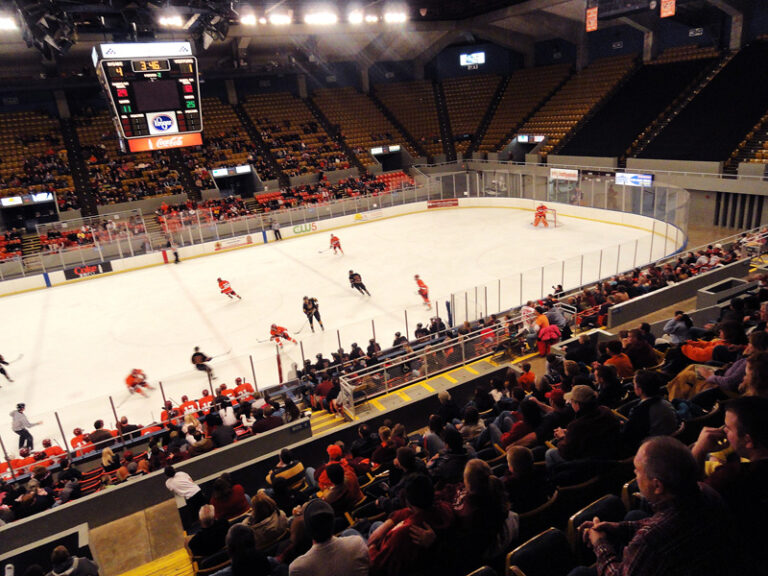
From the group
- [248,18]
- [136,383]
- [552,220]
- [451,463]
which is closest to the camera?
[451,463]

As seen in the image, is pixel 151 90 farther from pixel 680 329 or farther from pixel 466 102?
pixel 466 102

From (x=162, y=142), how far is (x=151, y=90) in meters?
1.60

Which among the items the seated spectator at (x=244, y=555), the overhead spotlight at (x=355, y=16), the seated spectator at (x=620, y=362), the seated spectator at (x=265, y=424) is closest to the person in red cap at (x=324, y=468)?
the seated spectator at (x=244, y=555)

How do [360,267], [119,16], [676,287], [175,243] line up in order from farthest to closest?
1. [175,243]
2. [360,267]
3. [119,16]
4. [676,287]

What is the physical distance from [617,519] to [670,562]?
1.29 metres

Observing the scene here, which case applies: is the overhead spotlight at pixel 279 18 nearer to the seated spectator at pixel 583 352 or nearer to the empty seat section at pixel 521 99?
the empty seat section at pixel 521 99

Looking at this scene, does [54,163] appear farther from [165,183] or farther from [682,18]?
[682,18]

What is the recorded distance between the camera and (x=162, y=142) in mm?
16938

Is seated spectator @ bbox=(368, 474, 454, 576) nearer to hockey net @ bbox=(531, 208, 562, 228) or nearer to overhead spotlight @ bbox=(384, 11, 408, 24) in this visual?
hockey net @ bbox=(531, 208, 562, 228)

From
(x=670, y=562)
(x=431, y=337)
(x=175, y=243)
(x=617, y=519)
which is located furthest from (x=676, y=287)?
(x=175, y=243)

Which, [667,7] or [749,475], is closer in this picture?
[749,475]

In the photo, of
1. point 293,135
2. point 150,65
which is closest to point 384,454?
point 150,65

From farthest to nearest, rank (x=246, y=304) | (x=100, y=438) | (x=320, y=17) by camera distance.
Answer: (x=320, y=17) < (x=246, y=304) < (x=100, y=438)

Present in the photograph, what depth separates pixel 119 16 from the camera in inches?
616
